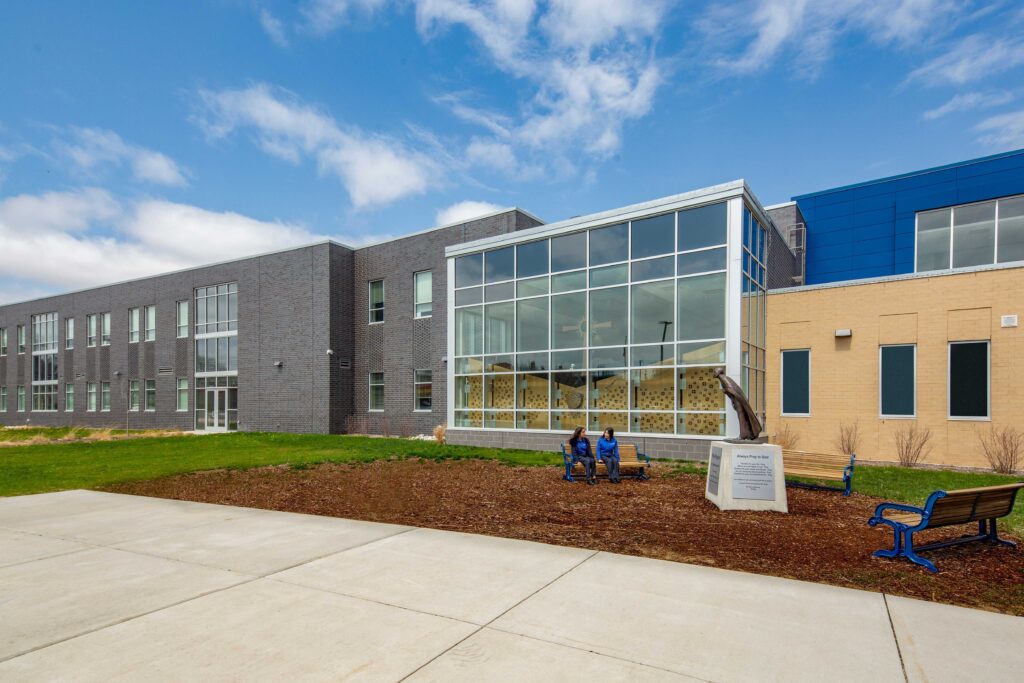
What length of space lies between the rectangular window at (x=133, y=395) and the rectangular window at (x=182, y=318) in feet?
18.5

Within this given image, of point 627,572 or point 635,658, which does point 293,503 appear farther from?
point 635,658

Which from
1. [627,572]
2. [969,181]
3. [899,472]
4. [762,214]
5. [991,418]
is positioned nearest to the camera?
[627,572]

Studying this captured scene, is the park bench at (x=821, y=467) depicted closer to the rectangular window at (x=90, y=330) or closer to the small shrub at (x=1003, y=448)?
the small shrub at (x=1003, y=448)

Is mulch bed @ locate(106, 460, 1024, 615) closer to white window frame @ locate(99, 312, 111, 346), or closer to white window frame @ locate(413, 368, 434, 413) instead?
white window frame @ locate(413, 368, 434, 413)

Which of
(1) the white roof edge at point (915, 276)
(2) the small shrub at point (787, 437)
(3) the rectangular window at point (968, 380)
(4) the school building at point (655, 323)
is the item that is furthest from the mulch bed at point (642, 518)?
(1) the white roof edge at point (915, 276)

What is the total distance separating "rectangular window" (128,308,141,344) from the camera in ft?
121

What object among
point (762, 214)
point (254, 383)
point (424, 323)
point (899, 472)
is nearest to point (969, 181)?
point (762, 214)

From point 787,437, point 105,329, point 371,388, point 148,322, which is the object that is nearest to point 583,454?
point 787,437

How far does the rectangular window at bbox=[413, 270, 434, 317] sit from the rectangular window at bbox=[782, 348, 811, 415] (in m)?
15.0

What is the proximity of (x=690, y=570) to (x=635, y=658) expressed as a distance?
7.23 feet

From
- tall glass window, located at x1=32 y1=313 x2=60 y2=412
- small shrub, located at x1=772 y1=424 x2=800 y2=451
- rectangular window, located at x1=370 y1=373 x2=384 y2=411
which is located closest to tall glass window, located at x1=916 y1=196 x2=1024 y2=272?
small shrub, located at x1=772 y1=424 x2=800 y2=451

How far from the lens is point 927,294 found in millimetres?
15797

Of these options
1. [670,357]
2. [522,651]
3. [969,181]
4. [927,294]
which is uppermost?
[969,181]

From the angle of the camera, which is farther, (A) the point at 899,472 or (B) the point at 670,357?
(B) the point at 670,357
